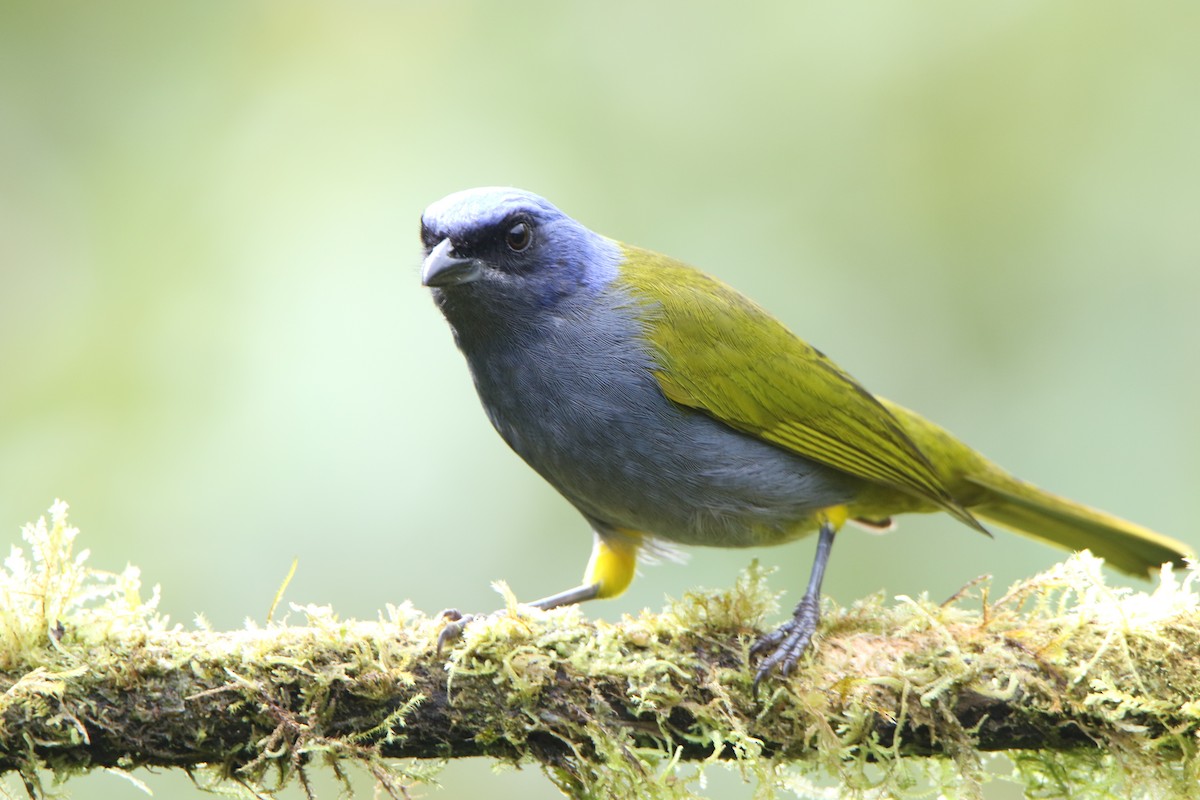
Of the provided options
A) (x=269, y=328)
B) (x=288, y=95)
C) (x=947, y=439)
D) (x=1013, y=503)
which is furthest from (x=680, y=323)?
(x=288, y=95)

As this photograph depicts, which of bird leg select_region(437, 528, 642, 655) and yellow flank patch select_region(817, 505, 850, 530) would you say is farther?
bird leg select_region(437, 528, 642, 655)

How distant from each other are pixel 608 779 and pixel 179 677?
1140 mm

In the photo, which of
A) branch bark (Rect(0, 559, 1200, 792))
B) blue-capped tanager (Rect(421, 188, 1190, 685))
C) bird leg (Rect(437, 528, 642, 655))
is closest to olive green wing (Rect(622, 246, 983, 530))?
blue-capped tanager (Rect(421, 188, 1190, 685))

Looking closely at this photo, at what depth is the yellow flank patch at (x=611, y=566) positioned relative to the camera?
15.1 feet

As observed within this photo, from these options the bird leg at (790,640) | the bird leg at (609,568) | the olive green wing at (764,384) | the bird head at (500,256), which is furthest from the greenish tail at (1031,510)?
the bird head at (500,256)

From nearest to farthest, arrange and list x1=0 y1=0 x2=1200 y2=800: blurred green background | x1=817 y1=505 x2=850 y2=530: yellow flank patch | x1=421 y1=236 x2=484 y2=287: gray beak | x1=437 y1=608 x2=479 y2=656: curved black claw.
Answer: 1. x1=437 y1=608 x2=479 y2=656: curved black claw
2. x1=421 y1=236 x2=484 y2=287: gray beak
3. x1=817 y1=505 x2=850 y2=530: yellow flank patch
4. x1=0 y1=0 x2=1200 y2=800: blurred green background

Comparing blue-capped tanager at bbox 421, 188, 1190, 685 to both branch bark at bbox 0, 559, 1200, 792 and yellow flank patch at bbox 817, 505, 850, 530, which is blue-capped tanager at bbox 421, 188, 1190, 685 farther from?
branch bark at bbox 0, 559, 1200, 792

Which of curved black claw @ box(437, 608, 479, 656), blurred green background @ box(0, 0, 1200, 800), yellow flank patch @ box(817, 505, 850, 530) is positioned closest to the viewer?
curved black claw @ box(437, 608, 479, 656)

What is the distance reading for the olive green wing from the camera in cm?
409

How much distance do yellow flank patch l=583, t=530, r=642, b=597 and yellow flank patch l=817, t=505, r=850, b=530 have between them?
2.43ft

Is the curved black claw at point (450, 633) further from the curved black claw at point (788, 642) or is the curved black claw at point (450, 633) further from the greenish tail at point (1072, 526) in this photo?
the greenish tail at point (1072, 526)

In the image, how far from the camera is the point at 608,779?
3.03 meters

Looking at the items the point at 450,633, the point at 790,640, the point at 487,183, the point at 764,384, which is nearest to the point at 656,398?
the point at 764,384

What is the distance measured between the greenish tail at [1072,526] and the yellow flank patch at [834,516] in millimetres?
671
